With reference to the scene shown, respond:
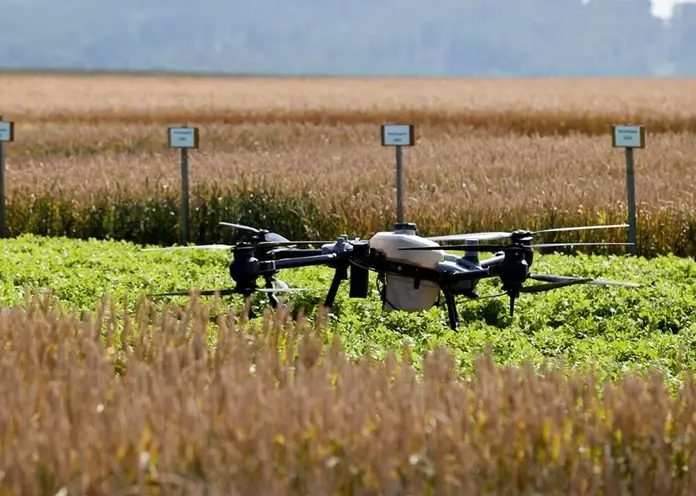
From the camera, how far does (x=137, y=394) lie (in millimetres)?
4426

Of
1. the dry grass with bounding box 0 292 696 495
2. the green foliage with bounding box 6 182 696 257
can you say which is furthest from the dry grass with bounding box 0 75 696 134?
the dry grass with bounding box 0 292 696 495

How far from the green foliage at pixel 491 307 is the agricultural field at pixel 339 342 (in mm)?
36

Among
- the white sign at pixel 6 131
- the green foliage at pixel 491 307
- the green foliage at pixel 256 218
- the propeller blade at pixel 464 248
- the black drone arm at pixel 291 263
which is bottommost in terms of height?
the green foliage at pixel 491 307

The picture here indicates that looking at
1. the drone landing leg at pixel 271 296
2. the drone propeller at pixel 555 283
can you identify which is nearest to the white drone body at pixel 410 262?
the drone propeller at pixel 555 283

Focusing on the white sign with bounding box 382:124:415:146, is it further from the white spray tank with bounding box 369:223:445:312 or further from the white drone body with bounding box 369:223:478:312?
the white spray tank with bounding box 369:223:445:312

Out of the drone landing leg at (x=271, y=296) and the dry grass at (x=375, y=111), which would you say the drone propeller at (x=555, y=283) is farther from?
the dry grass at (x=375, y=111)

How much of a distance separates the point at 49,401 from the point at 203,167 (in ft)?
53.3

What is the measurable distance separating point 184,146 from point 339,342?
1192 centimetres

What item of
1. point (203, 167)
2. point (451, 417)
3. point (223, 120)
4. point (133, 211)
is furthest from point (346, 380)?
point (223, 120)

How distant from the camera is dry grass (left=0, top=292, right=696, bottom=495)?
12.2 feet

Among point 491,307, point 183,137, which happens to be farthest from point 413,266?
point 183,137

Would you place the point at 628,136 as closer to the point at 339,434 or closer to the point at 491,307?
the point at 491,307

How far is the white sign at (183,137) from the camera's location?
57.6 ft

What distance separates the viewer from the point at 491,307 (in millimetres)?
10633
